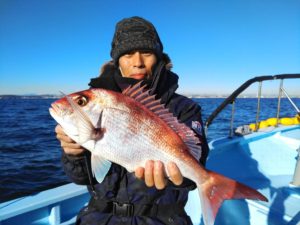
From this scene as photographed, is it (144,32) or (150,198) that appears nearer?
(150,198)

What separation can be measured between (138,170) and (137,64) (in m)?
1.12

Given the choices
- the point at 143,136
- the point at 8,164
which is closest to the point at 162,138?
the point at 143,136

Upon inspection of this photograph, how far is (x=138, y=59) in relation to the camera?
2.54 meters

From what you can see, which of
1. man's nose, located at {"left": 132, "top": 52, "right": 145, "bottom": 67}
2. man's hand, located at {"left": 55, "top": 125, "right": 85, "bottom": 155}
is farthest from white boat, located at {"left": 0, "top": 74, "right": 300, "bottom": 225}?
man's nose, located at {"left": 132, "top": 52, "right": 145, "bottom": 67}

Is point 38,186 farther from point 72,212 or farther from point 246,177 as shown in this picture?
point 246,177

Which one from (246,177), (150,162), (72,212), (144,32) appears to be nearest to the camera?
(150,162)

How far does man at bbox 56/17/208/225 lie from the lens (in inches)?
79.0

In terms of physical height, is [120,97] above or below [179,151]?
above

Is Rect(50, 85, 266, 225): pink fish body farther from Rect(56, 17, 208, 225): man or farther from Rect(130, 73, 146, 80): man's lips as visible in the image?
Rect(130, 73, 146, 80): man's lips

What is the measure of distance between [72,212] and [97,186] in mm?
1444

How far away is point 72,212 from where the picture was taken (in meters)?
3.40

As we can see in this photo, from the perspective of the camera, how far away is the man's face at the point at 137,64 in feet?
8.33

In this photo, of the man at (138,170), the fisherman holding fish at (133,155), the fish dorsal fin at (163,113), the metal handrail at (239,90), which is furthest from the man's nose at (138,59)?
the metal handrail at (239,90)

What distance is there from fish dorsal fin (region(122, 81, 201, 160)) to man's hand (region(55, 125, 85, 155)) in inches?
21.5
